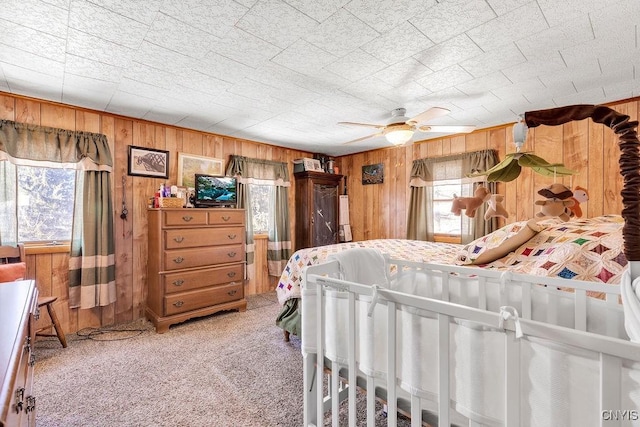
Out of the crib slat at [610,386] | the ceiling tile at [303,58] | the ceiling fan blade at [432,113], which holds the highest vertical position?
the ceiling tile at [303,58]

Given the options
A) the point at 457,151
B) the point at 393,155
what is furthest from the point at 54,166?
the point at 457,151

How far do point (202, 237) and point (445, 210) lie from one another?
3.25 metres

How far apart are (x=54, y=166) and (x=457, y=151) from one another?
466 centimetres

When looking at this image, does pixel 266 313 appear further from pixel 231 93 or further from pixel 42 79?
pixel 42 79

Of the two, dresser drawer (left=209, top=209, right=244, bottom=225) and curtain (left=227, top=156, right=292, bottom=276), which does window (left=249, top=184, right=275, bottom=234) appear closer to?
curtain (left=227, top=156, right=292, bottom=276)

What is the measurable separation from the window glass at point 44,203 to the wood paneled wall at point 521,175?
155 inches

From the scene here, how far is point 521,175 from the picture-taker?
3459 mm

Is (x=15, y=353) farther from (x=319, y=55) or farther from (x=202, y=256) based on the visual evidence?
(x=202, y=256)

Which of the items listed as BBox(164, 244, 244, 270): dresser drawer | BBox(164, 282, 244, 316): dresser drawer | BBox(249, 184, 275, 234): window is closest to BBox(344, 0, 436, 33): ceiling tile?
BBox(164, 244, 244, 270): dresser drawer

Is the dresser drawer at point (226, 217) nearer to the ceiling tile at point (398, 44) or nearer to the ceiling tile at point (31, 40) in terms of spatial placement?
the ceiling tile at point (31, 40)

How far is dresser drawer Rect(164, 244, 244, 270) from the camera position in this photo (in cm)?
312

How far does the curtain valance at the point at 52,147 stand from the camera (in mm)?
2645

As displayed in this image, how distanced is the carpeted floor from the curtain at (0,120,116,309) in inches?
18.4

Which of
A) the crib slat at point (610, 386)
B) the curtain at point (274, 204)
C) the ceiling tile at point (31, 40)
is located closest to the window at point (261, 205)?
the curtain at point (274, 204)
